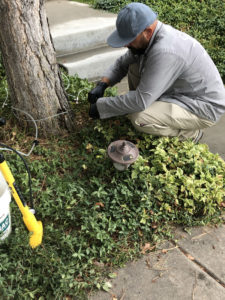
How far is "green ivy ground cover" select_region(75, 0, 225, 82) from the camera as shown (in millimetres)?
6242

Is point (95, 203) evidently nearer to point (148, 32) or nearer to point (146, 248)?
point (146, 248)

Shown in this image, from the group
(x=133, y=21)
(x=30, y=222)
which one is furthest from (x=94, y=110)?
(x=30, y=222)

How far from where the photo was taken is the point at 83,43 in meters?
5.18

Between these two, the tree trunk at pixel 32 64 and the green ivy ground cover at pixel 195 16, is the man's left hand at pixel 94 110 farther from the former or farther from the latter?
the green ivy ground cover at pixel 195 16

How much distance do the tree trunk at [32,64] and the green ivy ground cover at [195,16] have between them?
3.87 m

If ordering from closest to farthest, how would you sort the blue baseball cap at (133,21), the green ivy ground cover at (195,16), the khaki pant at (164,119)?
the blue baseball cap at (133,21), the khaki pant at (164,119), the green ivy ground cover at (195,16)

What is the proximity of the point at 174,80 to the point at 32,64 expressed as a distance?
138cm

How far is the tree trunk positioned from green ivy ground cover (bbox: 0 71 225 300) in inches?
11.8

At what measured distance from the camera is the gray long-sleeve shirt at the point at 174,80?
276 cm

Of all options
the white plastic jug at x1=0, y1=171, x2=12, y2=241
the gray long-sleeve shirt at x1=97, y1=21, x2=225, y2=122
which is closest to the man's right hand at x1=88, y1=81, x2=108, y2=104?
the gray long-sleeve shirt at x1=97, y1=21, x2=225, y2=122

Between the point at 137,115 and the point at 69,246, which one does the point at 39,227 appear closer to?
the point at 69,246

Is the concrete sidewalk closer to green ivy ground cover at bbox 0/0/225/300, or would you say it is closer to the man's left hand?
green ivy ground cover at bbox 0/0/225/300

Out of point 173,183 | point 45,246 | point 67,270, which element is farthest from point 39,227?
point 173,183

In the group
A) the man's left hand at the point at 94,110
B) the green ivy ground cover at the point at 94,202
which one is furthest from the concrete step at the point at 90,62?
the man's left hand at the point at 94,110
